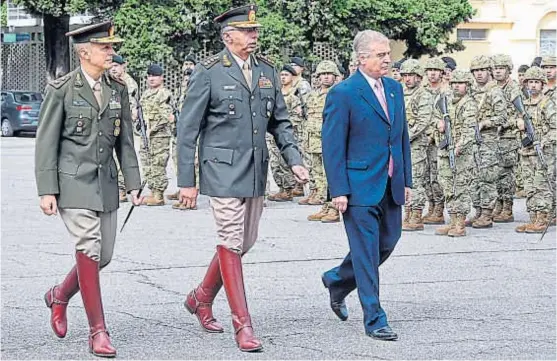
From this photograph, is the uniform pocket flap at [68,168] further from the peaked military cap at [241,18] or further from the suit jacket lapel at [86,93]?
the peaked military cap at [241,18]

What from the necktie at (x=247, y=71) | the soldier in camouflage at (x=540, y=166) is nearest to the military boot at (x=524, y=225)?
the soldier in camouflage at (x=540, y=166)

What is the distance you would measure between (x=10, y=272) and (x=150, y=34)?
834 inches

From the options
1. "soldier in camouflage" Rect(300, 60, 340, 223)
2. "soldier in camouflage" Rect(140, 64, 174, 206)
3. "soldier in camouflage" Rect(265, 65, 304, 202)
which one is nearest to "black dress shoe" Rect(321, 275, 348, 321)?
"soldier in camouflage" Rect(300, 60, 340, 223)

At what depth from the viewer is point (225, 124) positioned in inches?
292

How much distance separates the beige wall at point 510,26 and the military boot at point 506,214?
23.0 meters

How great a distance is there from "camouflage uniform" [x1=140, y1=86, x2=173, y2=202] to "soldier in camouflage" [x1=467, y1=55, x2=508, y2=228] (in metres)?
4.25

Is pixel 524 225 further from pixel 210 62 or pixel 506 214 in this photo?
pixel 210 62

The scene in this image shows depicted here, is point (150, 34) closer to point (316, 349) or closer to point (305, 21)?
point (305, 21)

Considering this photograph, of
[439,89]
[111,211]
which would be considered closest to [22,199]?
[439,89]

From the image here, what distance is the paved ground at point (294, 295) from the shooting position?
7.26 metres

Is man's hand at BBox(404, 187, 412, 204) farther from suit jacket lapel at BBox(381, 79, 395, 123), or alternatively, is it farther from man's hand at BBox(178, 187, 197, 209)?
man's hand at BBox(178, 187, 197, 209)

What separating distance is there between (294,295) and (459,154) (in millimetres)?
4404

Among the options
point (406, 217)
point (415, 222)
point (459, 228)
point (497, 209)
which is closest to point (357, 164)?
point (459, 228)

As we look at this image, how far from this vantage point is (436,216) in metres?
13.9
